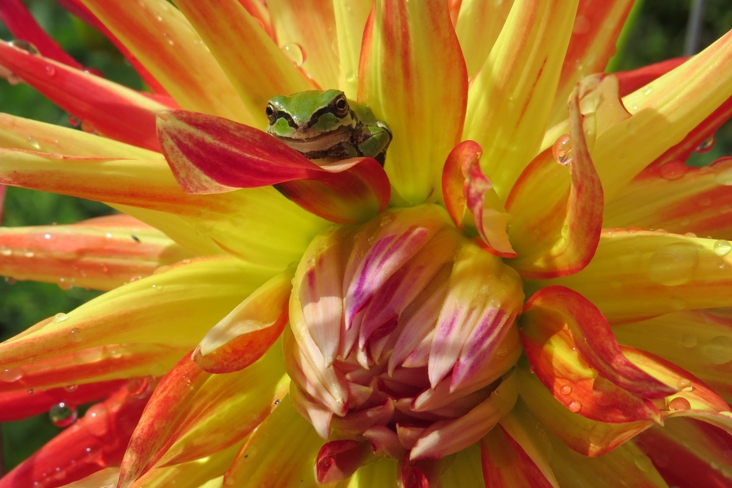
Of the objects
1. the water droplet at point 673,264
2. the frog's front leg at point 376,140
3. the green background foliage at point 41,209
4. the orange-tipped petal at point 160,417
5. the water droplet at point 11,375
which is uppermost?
the frog's front leg at point 376,140

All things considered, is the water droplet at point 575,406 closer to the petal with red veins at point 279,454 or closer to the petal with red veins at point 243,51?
the petal with red veins at point 279,454

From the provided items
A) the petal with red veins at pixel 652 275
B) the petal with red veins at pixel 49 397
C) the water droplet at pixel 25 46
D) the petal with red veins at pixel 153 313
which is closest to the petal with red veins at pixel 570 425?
the petal with red veins at pixel 652 275

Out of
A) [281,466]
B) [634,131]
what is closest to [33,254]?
[281,466]

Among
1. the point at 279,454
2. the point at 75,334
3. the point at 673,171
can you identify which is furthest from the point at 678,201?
the point at 75,334

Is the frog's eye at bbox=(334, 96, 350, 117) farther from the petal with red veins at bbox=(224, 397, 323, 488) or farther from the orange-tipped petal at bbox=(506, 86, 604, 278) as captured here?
the petal with red veins at bbox=(224, 397, 323, 488)

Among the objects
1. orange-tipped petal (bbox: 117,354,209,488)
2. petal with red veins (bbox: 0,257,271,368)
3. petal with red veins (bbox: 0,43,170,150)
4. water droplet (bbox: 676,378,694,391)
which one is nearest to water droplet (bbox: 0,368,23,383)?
petal with red veins (bbox: 0,257,271,368)

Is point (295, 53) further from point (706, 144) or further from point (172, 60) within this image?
point (706, 144)

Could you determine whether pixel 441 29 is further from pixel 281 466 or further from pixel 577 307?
pixel 281 466
